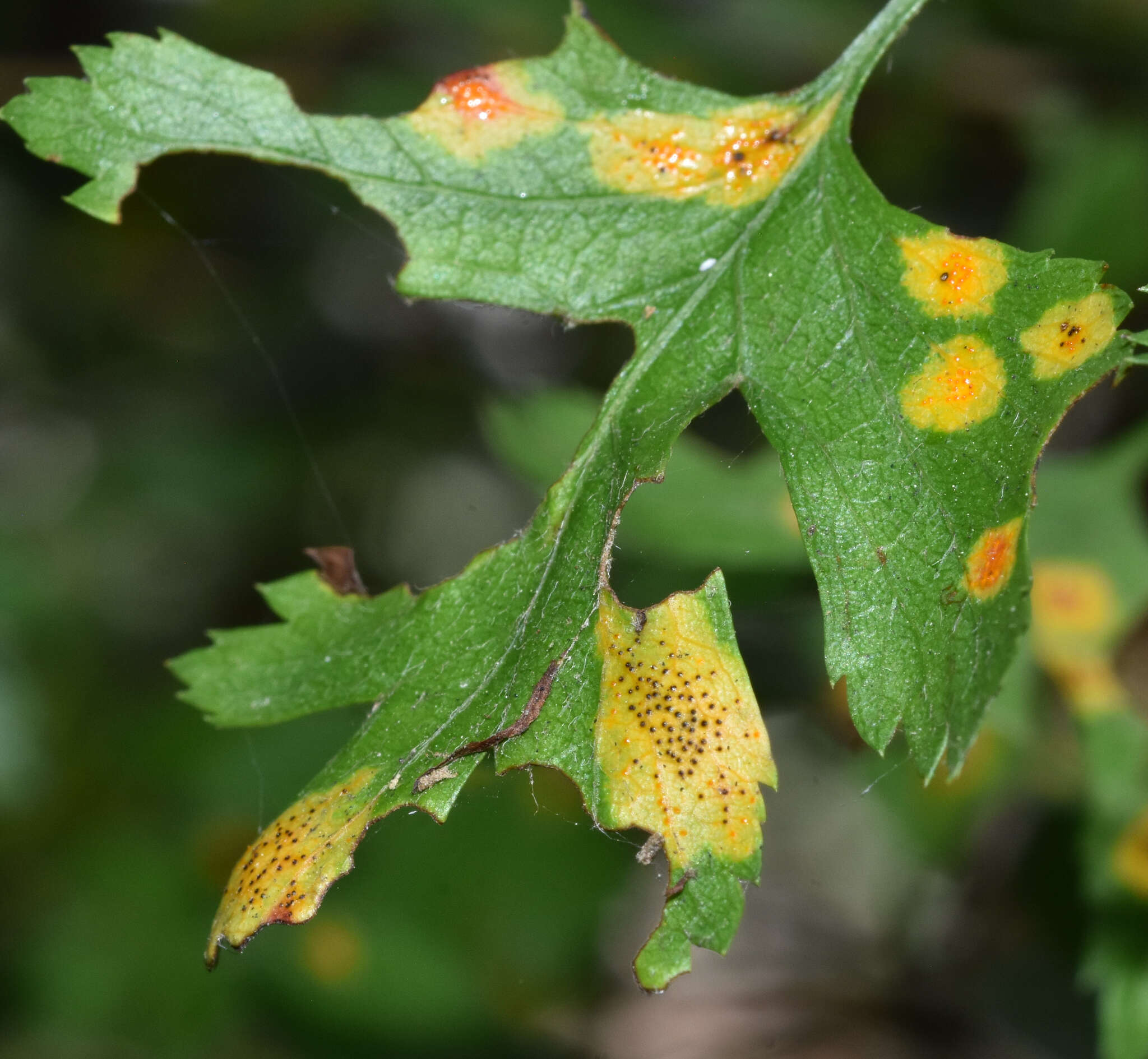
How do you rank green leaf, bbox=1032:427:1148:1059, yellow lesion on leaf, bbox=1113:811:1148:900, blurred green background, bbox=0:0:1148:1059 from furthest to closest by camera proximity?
1. blurred green background, bbox=0:0:1148:1059
2. green leaf, bbox=1032:427:1148:1059
3. yellow lesion on leaf, bbox=1113:811:1148:900

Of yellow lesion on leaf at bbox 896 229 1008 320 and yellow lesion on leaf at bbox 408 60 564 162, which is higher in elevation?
yellow lesion on leaf at bbox 896 229 1008 320


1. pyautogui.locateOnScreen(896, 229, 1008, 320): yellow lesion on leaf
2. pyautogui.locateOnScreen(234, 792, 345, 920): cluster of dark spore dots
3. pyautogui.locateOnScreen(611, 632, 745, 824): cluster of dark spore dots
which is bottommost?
pyautogui.locateOnScreen(234, 792, 345, 920): cluster of dark spore dots

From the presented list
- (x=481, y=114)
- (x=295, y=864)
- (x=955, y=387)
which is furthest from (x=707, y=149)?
(x=295, y=864)

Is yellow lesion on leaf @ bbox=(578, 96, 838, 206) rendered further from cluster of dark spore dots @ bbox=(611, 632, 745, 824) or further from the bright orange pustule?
cluster of dark spore dots @ bbox=(611, 632, 745, 824)

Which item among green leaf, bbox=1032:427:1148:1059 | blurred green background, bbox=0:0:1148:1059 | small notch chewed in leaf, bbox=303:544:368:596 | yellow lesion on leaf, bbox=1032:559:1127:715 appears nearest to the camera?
small notch chewed in leaf, bbox=303:544:368:596

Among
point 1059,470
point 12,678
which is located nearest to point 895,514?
point 1059,470

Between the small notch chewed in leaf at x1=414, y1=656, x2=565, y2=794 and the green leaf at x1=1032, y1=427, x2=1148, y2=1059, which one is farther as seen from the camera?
the green leaf at x1=1032, y1=427, x2=1148, y2=1059

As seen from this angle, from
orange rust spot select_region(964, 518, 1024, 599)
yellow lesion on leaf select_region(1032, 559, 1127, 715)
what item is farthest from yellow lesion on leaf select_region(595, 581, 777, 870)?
yellow lesion on leaf select_region(1032, 559, 1127, 715)
